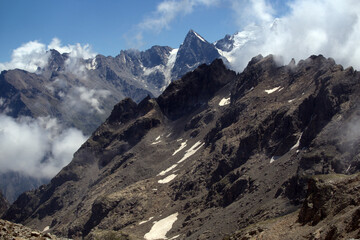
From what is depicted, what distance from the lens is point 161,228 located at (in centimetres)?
15162

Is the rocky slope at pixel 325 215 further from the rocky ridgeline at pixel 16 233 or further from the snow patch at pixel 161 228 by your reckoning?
the snow patch at pixel 161 228

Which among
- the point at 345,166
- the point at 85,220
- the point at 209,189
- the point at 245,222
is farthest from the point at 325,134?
the point at 85,220

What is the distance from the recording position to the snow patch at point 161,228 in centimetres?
14516

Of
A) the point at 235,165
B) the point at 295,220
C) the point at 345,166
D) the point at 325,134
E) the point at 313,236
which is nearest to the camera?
the point at 313,236

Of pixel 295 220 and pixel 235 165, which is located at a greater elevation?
pixel 235 165

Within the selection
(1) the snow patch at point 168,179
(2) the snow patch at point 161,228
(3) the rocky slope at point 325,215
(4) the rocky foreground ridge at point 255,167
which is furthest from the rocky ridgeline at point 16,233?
(1) the snow patch at point 168,179

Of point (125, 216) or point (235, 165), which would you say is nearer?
point (235, 165)

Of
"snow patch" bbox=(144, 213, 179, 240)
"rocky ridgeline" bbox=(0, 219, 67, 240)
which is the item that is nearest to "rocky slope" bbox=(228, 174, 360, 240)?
"rocky ridgeline" bbox=(0, 219, 67, 240)

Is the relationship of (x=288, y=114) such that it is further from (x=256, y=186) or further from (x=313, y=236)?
(x=313, y=236)

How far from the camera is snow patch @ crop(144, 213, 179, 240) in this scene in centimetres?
14516

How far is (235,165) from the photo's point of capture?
540 ft

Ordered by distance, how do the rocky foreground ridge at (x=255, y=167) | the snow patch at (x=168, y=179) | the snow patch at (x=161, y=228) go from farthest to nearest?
the snow patch at (x=168, y=179) → the snow patch at (x=161, y=228) → the rocky foreground ridge at (x=255, y=167)

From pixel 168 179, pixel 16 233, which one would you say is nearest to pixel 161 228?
pixel 168 179

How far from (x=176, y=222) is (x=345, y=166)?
64.1 meters
